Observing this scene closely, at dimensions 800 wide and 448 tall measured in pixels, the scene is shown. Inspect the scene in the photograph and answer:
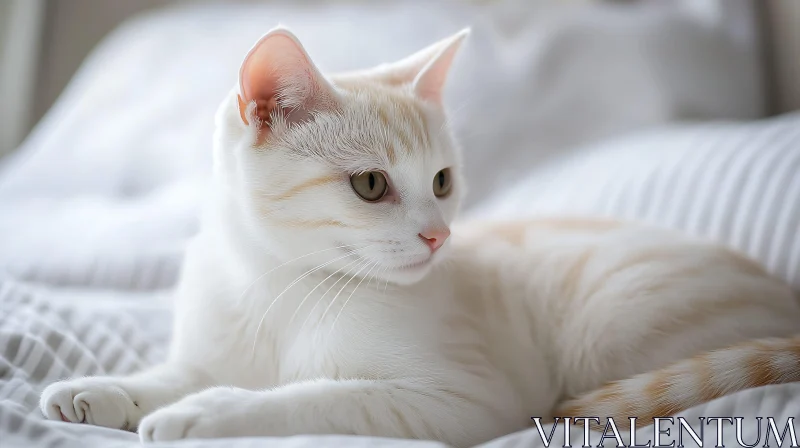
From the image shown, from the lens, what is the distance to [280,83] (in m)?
1.02

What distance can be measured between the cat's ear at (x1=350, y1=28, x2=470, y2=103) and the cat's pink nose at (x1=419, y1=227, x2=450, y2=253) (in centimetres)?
32

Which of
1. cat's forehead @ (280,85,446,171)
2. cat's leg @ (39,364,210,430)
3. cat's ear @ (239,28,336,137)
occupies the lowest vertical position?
cat's leg @ (39,364,210,430)

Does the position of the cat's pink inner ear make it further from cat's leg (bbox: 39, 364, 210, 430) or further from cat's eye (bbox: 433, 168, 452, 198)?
cat's leg (bbox: 39, 364, 210, 430)

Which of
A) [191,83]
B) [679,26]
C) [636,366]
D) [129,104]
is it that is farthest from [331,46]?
[636,366]

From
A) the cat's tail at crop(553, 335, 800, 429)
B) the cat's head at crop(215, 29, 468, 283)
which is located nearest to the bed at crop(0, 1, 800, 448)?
the cat's head at crop(215, 29, 468, 283)

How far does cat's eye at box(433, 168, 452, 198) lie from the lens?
1.13 meters

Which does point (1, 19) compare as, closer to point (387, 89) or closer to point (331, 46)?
point (331, 46)

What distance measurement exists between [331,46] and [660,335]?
5.28 feet

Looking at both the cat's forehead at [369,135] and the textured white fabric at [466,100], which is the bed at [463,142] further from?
the cat's forehead at [369,135]

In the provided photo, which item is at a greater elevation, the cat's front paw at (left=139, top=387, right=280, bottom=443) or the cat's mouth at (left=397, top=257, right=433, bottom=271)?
the cat's mouth at (left=397, top=257, right=433, bottom=271)

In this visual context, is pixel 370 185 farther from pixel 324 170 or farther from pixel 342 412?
pixel 342 412

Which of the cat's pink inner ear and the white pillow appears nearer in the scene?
the cat's pink inner ear

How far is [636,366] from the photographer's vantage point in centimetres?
111

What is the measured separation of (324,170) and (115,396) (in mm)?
445
